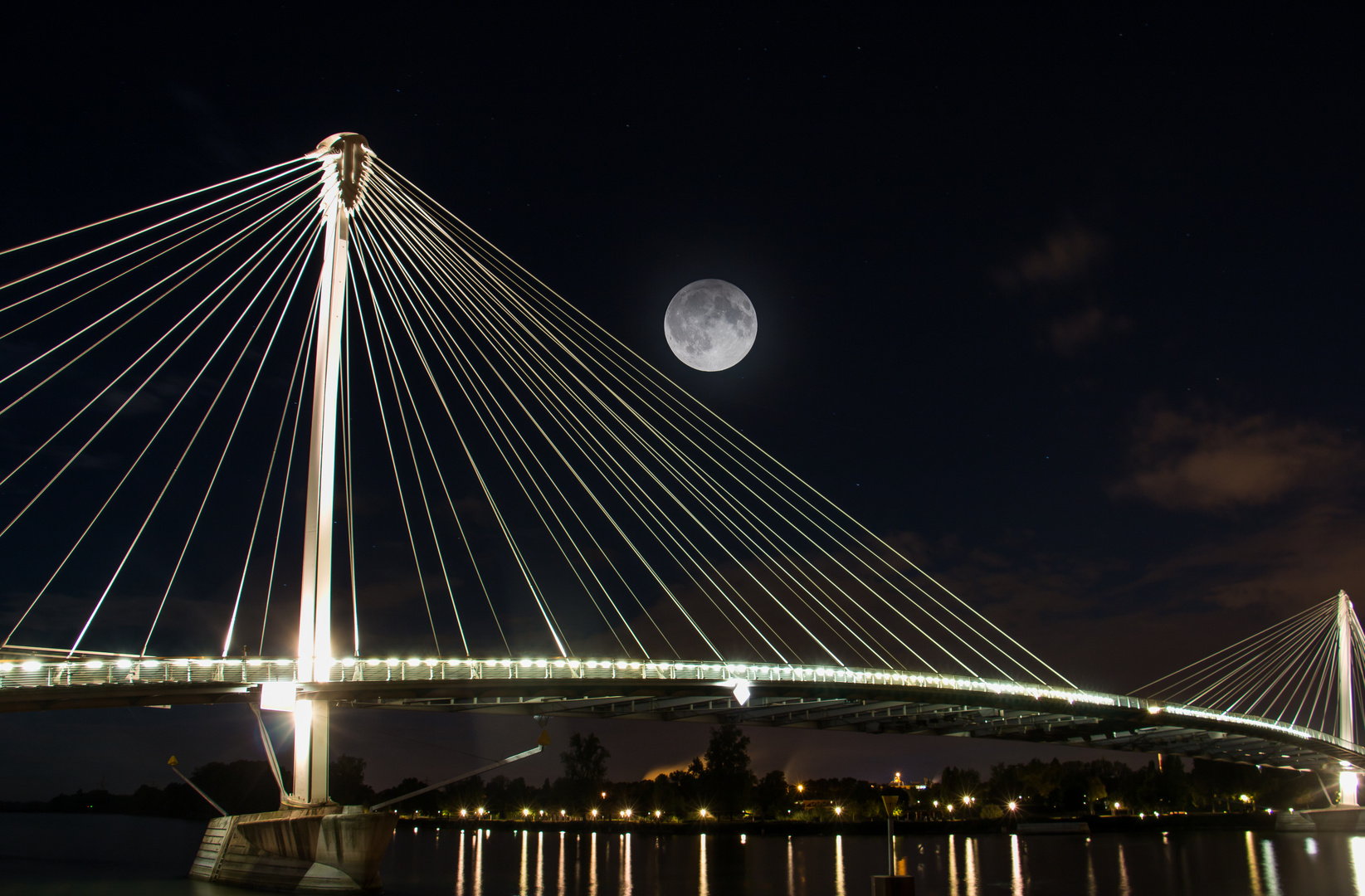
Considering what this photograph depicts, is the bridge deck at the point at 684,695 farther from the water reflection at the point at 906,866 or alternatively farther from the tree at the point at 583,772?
the tree at the point at 583,772

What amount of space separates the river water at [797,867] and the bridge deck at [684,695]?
6.58 metres

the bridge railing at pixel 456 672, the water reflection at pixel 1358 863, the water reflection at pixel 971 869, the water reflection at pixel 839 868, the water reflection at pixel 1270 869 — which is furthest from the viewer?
the water reflection at pixel 1358 863

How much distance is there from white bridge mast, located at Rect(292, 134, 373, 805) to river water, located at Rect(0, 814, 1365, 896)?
4890 mm

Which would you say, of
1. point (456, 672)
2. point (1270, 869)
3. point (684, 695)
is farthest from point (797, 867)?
point (456, 672)

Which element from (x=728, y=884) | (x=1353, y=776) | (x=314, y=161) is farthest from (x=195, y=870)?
(x=1353, y=776)

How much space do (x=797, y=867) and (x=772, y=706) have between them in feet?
40.2

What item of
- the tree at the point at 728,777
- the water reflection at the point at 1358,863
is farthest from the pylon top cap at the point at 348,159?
the tree at the point at 728,777

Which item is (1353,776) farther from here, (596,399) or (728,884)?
(596,399)

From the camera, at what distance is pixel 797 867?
2051 inches

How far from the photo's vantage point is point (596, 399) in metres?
34.9

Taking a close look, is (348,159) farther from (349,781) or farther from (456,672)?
(349,781)

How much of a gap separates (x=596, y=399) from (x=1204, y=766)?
11861 cm

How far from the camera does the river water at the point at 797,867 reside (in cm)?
3844

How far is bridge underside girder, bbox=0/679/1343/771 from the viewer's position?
2892cm
